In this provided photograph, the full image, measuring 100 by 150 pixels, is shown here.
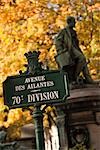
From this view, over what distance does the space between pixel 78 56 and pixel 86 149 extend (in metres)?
2.40

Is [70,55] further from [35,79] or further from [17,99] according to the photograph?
[17,99]

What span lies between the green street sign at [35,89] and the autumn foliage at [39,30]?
40.7 ft

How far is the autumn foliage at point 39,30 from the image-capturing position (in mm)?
18016

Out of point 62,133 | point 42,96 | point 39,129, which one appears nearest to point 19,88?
point 42,96

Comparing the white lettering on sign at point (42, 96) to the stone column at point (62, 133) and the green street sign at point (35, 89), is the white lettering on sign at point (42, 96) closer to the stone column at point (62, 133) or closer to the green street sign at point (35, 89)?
the green street sign at point (35, 89)

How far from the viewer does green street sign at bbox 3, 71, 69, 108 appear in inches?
199

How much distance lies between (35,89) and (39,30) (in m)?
13.2

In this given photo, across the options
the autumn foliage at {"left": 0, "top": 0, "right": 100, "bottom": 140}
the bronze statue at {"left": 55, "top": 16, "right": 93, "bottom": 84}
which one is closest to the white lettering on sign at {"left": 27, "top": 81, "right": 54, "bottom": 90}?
the bronze statue at {"left": 55, "top": 16, "right": 93, "bottom": 84}

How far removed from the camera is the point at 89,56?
712 inches

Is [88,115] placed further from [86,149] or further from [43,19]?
[43,19]

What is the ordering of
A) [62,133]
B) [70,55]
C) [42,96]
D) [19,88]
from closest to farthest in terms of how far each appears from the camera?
[42,96]
[19,88]
[62,133]
[70,55]

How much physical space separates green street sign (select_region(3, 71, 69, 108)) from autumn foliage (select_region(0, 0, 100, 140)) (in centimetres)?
1240

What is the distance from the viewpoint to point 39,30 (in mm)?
18172

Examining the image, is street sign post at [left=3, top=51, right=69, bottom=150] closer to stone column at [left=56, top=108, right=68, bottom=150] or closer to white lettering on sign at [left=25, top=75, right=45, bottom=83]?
white lettering on sign at [left=25, top=75, right=45, bottom=83]
